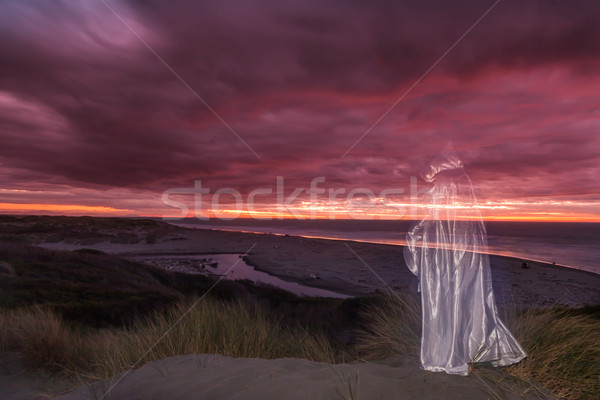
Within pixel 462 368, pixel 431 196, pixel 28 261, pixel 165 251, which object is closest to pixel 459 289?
pixel 462 368

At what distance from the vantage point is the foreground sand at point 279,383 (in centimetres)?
356

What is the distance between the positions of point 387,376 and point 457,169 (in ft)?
8.97

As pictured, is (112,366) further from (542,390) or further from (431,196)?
(542,390)

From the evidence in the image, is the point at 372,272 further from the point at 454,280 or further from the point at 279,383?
the point at 279,383

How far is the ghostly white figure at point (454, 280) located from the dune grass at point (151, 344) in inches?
78.2

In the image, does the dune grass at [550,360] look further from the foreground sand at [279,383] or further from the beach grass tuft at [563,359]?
the foreground sand at [279,383]

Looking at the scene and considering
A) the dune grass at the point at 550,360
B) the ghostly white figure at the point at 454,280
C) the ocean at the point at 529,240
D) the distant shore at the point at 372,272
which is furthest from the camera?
the ocean at the point at 529,240

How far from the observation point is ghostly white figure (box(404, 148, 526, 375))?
4.04 meters

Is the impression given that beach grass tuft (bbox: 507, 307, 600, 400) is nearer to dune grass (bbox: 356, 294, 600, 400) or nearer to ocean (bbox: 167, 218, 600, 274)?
dune grass (bbox: 356, 294, 600, 400)

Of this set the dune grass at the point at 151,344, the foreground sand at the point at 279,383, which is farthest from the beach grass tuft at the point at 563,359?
the dune grass at the point at 151,344

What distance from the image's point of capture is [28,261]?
15016 millimetres

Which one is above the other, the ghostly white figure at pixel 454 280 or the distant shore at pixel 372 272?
the ghostly white figure at pixel 454 280

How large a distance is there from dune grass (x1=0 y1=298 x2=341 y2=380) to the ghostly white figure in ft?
6.52

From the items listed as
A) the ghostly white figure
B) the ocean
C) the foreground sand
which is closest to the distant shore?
the ocean
